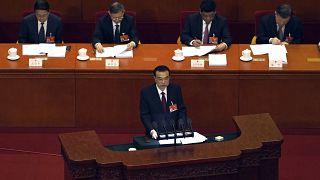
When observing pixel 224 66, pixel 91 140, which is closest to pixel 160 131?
pixel 91 140

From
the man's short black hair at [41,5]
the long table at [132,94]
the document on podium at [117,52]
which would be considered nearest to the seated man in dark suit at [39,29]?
the man's short black hair at [41,5]

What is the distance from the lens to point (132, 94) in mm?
8914

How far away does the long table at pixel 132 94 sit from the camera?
8859 millimetres

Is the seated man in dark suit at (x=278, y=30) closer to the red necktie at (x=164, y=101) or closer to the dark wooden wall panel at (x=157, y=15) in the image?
the dark wooden wall panel at (x=157, y=15)

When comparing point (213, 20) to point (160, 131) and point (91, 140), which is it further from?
point (91, 140)

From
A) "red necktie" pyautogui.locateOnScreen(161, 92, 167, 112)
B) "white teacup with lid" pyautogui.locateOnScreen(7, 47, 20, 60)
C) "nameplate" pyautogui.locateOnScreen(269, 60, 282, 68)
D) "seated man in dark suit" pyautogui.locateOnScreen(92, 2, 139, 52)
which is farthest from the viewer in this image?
"seated man in dark suit" pyautogui.locateOnScreen(92, 2, 139, 52)

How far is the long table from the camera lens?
8859 mm

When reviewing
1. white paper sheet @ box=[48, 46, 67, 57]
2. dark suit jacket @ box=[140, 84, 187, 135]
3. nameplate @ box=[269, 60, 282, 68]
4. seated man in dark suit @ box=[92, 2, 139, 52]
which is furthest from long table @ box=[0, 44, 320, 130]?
seated man in dark suit @ box=[92, 2, 139, 52]

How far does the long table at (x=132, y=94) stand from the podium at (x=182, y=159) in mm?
1908

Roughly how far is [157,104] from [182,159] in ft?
5.63

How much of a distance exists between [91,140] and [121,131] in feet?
7.41

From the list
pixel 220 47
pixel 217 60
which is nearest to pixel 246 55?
pixel 217 60

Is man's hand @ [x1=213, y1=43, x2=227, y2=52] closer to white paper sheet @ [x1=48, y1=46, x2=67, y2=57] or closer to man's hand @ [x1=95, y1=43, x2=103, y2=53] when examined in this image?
man's hand @ [x1=95, y1=43, x2=103, y2=53]

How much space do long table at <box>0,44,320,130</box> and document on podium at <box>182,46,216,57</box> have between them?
457mm
